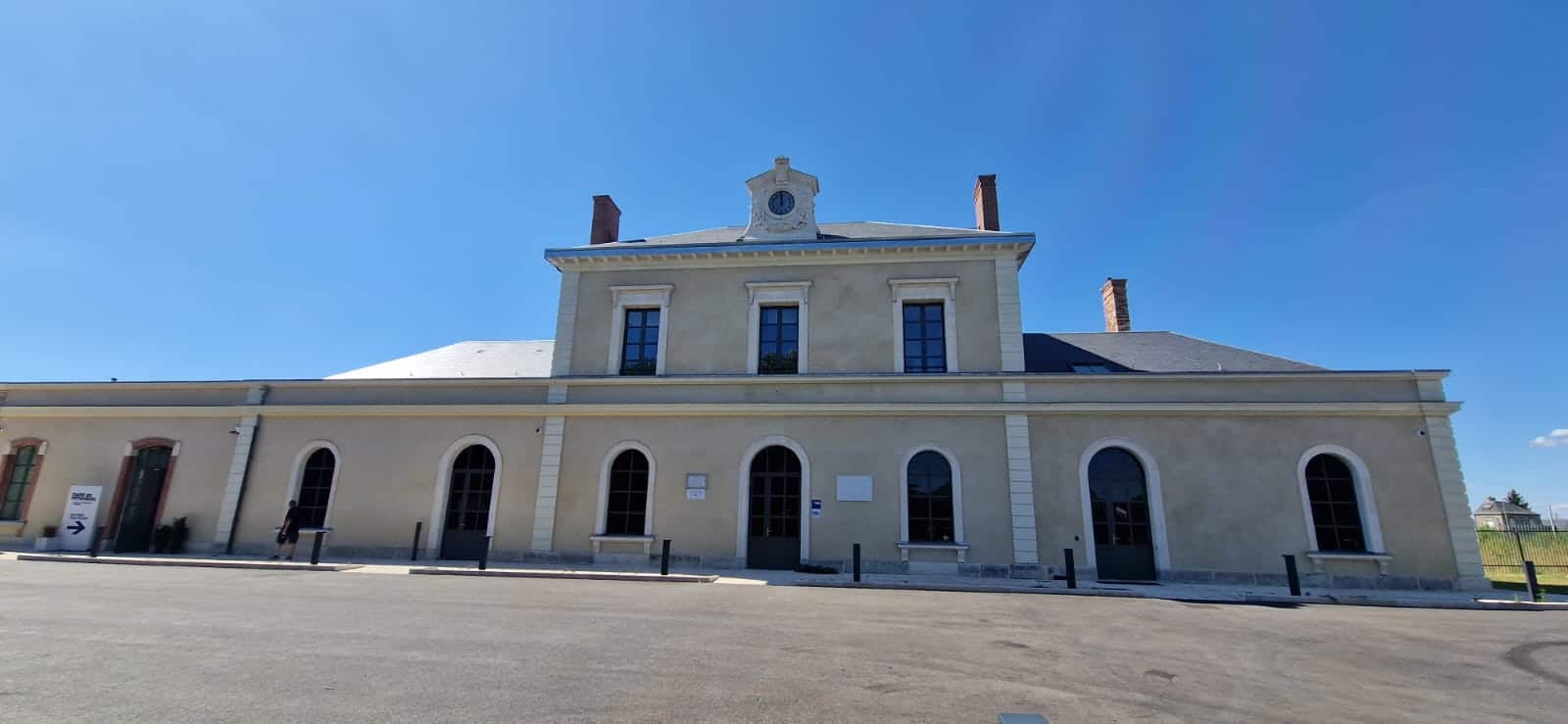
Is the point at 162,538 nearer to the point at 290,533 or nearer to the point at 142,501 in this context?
the point at 142,501

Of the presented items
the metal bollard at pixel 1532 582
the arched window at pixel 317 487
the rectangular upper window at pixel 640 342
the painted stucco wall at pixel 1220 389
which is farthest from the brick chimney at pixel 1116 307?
the arched window at pixel 317 487

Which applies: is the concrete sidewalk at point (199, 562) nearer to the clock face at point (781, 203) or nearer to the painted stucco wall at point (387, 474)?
the painted stucco wall at point (387, 474)

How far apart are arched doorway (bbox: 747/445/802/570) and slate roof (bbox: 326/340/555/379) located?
20.1 ft

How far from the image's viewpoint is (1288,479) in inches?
517

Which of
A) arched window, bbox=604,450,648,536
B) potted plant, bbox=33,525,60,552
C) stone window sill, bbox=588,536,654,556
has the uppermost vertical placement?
arched window, bbox=604,450,648,536

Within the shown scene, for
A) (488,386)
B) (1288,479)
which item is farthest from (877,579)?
(488,386)

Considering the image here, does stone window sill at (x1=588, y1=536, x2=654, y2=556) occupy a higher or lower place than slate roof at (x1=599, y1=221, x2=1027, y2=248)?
lower

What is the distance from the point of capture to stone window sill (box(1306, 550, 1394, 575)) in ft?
40.6

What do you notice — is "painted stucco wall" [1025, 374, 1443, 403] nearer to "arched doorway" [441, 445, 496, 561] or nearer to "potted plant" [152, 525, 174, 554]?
"arched doorway" [441, 445, 496, 561]

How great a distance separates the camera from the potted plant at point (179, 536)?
15.6 m

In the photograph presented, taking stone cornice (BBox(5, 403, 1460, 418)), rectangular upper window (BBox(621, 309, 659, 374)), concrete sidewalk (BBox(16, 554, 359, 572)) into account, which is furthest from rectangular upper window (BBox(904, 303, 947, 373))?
concrete sidewalk (BBox(16, 554, 359, 572))

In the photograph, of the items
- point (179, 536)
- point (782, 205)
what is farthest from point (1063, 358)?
point (179, 536)

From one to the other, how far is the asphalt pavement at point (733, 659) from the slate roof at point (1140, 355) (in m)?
A: 6.32

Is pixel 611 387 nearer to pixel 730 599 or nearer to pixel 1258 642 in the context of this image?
pixel 730 599
